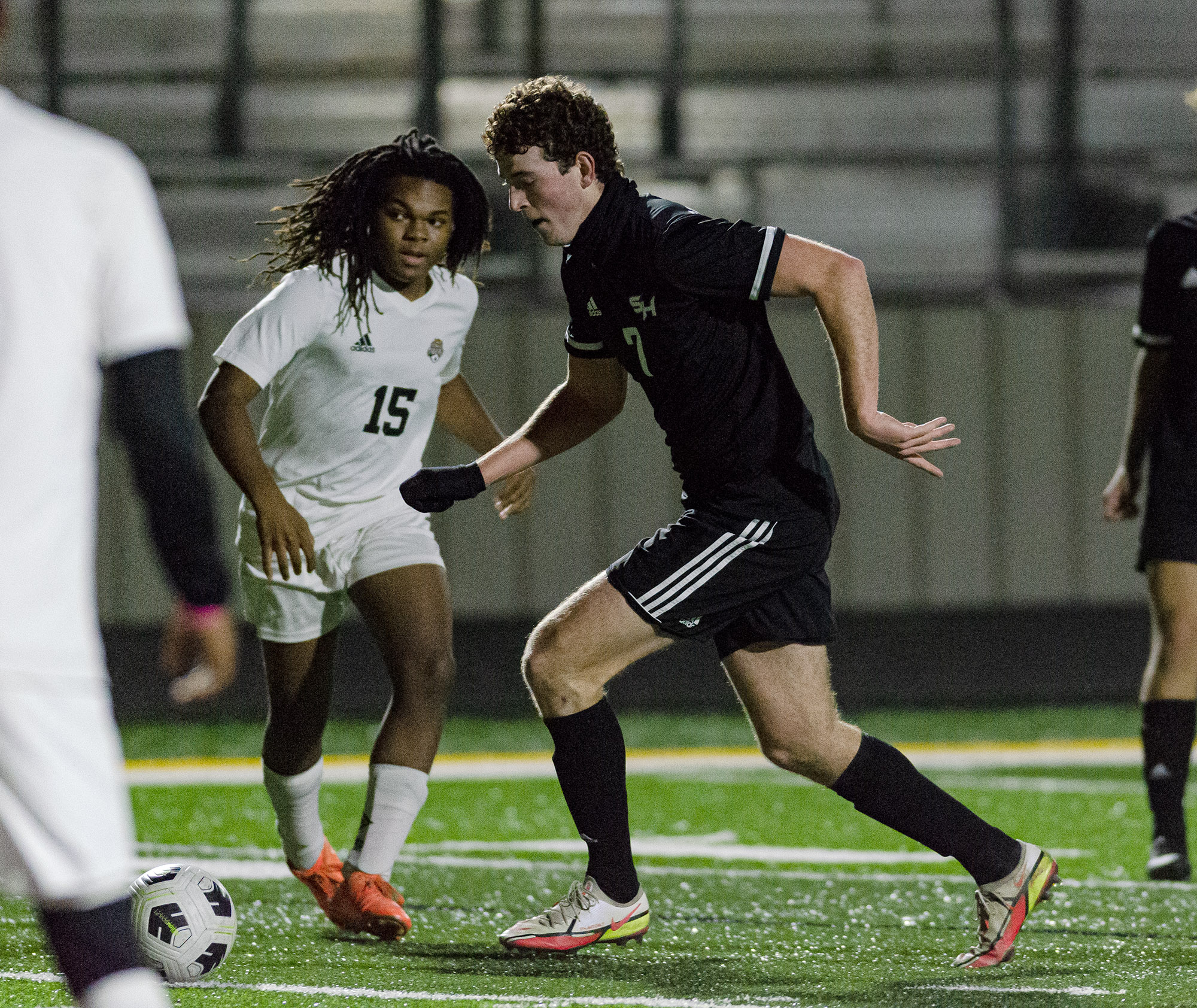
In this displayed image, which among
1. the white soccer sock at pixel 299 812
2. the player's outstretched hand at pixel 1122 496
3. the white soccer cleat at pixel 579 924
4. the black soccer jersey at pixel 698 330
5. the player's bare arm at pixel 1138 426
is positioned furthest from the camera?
the player's outstretched hand at pixel 1122 496

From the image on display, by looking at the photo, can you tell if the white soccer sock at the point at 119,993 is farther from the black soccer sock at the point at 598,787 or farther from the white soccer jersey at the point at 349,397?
the white soccer jersey at the point at 349,397

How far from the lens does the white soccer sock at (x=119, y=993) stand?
2.53 metres

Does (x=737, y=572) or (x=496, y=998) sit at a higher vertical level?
(x=737, y=572)

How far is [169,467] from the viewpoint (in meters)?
Result: 2.64

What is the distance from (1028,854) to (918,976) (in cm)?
38

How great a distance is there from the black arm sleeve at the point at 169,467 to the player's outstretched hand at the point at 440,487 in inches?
76.2

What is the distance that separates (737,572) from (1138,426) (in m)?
2.04

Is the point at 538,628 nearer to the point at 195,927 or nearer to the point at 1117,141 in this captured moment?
the point at 195,927

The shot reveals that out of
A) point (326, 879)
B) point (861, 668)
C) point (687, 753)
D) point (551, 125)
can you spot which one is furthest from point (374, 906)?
point (861, 668)

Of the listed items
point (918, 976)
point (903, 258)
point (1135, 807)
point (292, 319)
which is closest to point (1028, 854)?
point (918, 976)

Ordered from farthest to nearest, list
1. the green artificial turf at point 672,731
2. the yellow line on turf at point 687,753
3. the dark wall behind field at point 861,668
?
the dark wall behind field at point 861,668 < the green artificial turf at point 672,731 < the yellow line on turf at point 687,753

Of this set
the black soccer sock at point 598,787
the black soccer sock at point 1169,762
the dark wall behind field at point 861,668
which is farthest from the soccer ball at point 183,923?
the dark wall behind field at point 861,668

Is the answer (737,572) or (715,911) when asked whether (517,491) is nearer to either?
(737,572)

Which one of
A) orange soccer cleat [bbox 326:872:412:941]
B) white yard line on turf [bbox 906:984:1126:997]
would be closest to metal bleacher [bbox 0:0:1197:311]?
orange soccer cleat [bbox 326:872:412:941]
